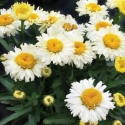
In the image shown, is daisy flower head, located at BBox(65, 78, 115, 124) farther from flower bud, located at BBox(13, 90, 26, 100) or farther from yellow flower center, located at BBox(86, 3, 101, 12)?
yellow flower center, located at BBox(86, 3, 101, 12)

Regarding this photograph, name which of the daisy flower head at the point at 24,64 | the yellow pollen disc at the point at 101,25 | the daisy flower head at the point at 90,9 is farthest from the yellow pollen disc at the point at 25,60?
the daisy flower head at the point at 90,9

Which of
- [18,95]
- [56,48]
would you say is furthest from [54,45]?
[18,95]

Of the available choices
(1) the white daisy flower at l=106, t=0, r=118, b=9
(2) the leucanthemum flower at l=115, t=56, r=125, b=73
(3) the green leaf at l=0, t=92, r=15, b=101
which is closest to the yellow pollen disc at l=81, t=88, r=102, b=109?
(2) the leucanthemum flower at l=115, t=56, r=125, b=73

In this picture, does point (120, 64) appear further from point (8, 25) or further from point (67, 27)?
point (8, 25)

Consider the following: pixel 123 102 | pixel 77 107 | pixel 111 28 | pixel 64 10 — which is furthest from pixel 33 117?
pixel 64 10

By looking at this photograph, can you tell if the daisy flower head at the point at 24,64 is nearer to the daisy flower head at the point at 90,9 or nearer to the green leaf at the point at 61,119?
the green leaf at the point at 61,119

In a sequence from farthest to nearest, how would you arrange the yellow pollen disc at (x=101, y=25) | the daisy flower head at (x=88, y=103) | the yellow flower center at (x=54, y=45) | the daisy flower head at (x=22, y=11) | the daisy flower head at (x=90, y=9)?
the daisy flower head at (x=90, y=9) → the yellow pollen disc at (x=101, y=25) → the daisy flower head at (x=22, y=11) → the yellow flower center at (x=54, y=45) → the daisy flower head at (x=88, y=103)

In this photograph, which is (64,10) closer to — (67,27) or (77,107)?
(67,27)
